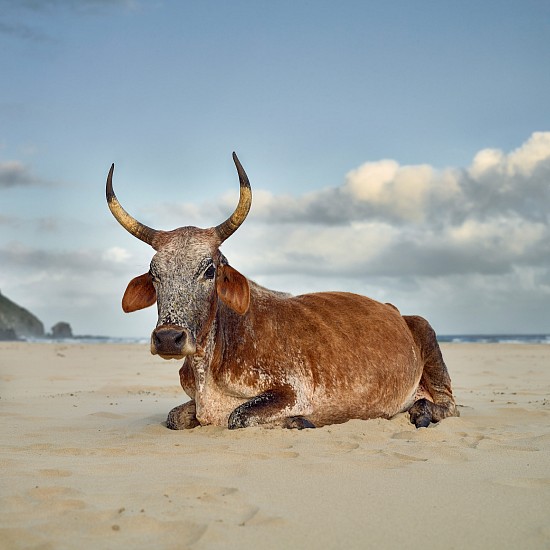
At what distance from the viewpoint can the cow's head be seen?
620cm

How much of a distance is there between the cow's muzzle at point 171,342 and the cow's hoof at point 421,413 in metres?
2.79

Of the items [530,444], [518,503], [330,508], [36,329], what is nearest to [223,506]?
[330,508]

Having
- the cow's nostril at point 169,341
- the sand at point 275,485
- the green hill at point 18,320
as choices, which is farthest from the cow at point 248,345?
the green hill at point 18,320

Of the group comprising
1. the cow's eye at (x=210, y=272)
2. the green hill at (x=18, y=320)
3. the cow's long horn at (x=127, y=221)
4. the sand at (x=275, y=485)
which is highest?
the green hill at (x=18, y=320)

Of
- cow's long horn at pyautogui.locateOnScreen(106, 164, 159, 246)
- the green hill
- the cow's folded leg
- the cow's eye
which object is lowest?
the cow's folded leg

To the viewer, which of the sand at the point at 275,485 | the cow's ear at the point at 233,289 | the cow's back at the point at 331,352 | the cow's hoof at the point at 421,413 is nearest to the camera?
the sand at the point at 275,485

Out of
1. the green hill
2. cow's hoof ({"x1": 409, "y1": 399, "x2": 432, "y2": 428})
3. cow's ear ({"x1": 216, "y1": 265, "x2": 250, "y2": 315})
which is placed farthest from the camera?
the green hill

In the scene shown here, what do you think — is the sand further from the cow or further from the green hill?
the green hill

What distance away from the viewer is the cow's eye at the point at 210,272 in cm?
664

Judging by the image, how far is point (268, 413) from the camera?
6.59 m

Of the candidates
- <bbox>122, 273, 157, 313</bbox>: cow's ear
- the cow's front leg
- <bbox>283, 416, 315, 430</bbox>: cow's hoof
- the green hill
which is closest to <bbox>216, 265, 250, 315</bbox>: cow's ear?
<bbox>122, 273, 157, 313</bbox>: cow's ear

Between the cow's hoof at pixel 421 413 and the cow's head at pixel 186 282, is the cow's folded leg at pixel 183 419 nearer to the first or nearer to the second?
the cow's head at pixel 186 282

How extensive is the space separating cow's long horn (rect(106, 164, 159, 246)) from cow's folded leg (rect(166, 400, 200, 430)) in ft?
5.31

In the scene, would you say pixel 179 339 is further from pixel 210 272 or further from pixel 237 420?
pixel 237 420
